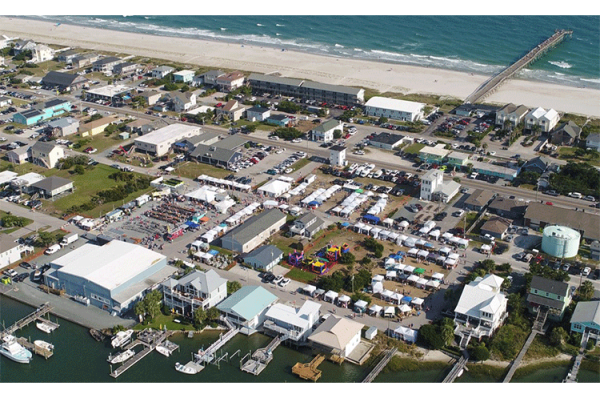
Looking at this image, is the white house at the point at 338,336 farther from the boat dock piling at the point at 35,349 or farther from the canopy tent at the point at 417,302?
the boat dock piling at the point at 35,349

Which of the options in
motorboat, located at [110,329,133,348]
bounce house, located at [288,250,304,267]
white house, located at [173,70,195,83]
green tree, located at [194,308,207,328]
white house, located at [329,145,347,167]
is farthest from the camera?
white house, located at [173,70,195,83]

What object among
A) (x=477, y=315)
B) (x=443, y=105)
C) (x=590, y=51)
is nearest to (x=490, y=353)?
(x=477, y=315)

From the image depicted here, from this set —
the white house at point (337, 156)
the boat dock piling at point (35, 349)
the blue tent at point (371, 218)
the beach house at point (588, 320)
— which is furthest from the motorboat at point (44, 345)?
the white house at point (337, 156)

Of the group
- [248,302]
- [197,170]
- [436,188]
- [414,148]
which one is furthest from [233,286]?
[414,148]

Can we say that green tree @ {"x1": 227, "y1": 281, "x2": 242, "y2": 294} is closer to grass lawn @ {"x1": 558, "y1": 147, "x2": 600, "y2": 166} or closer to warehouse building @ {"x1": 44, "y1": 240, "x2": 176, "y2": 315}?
warehouse building @ {"x1": 44, "y1": 240, "x2": 176, "y2": 315}

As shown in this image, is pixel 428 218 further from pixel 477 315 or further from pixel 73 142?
pixel 73 142

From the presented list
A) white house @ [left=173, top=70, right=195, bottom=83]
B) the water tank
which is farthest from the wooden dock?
white house @ [left=173, top=70, right=195, bottom=83]
